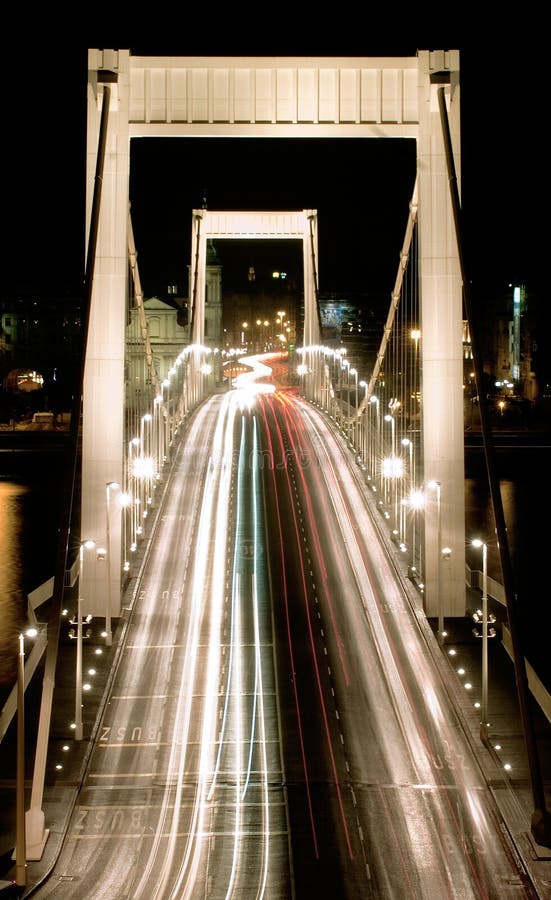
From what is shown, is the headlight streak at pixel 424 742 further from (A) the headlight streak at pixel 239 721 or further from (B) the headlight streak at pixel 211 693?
(B) the headlight streak at pixel 211 693

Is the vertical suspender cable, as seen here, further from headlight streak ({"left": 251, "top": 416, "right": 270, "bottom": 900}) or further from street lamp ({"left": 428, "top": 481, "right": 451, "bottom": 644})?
street lamp ({"left": 428, "top": 481, "right": 451, "bottom": 644})

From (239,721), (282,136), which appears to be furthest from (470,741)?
(282,136)

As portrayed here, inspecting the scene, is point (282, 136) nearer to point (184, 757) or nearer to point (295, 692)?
point (295, 692)

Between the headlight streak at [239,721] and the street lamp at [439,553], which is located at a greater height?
the street lamp at [439,553]

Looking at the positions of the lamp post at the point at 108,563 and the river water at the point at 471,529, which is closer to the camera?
the lamp post at the point at 108,563

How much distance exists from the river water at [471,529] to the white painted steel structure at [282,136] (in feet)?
18.1

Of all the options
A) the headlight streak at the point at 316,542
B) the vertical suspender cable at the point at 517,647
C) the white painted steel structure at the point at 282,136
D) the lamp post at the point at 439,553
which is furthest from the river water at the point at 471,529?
the vertical suspender cable at the point at 517,647

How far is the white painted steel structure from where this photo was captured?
30812 millimetres

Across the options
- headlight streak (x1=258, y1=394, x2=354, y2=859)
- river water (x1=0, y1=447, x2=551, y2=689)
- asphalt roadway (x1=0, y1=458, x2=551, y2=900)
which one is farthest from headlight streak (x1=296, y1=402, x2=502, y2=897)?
river water (x1=0, y1=447, x2=551, y2=689)

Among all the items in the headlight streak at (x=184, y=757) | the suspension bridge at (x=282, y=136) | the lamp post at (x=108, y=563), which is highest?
the suspension bridge at (x=282, y=136)

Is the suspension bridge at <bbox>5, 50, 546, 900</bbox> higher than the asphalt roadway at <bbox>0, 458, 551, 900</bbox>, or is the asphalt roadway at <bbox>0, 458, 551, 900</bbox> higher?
the suspension bridge at <bbox>5, 50, 546, 900</bbox>

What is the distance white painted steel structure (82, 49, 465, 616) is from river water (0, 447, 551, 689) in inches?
217

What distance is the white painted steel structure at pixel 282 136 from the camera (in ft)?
101

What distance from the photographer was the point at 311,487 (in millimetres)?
49719
